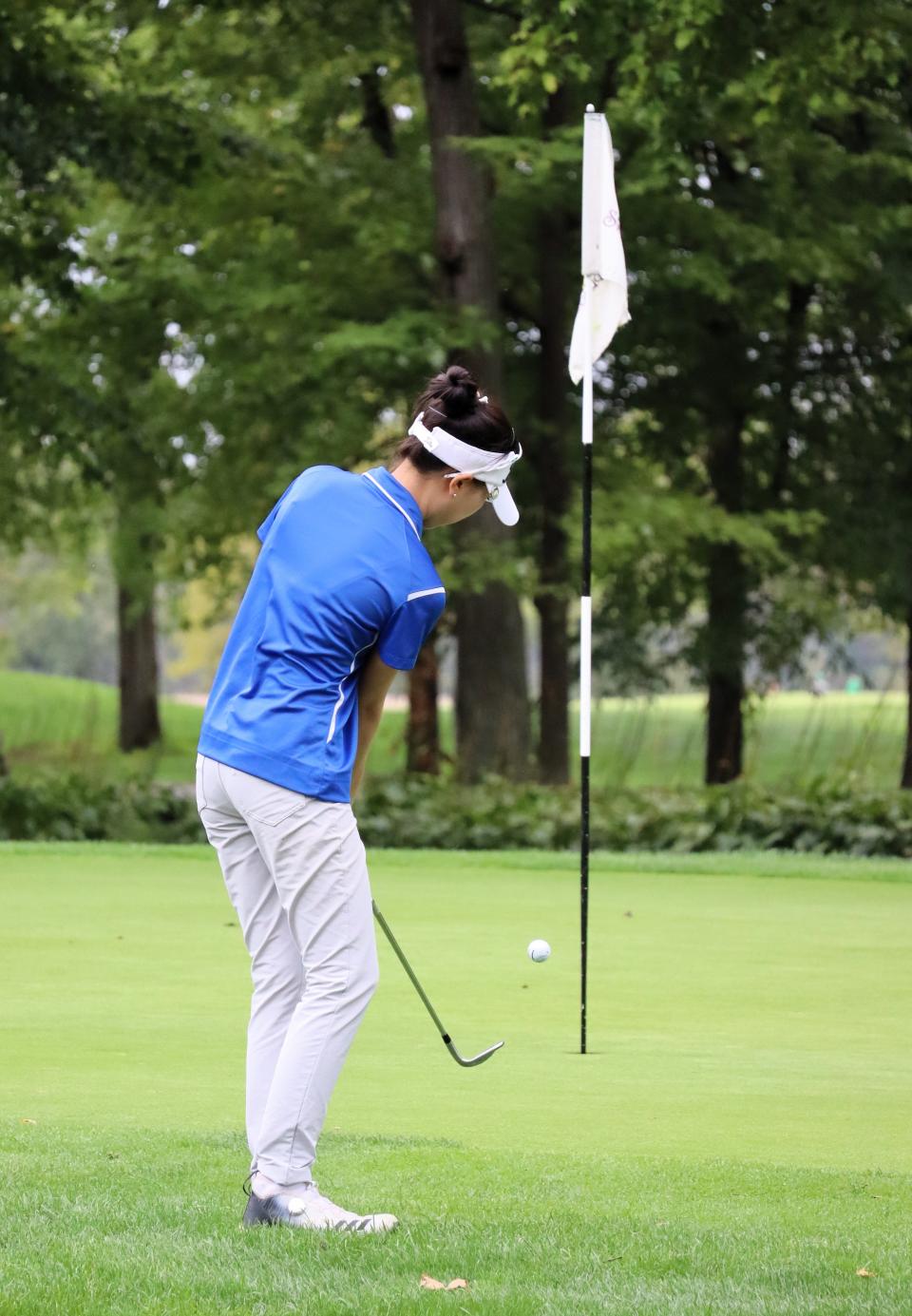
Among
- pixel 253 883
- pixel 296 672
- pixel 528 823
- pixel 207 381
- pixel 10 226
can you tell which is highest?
pixel 10 226

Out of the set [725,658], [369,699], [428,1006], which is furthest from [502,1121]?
[725,658]

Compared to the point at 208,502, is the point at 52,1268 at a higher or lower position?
lower

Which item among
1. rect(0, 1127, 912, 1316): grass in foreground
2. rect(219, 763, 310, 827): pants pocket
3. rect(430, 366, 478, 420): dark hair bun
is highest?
rect(430, 366, 478, 420): dark hair bun

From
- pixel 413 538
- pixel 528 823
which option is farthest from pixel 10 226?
pixel 413 538

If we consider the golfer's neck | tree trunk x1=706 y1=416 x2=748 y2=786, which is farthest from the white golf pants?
tree trunk x1=706 y1=416 x2=748 y2=786

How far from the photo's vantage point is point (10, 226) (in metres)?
18.7

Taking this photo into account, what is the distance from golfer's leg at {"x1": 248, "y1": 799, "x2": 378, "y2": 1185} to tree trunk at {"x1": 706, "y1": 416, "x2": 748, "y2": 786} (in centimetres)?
1830

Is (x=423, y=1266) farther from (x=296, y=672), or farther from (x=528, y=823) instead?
Answer: (x=528, y=823)

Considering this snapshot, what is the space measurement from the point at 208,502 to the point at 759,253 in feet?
20.9

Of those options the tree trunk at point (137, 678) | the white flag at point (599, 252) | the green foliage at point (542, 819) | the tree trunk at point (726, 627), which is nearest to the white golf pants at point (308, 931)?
the white flag at point (599, 252)

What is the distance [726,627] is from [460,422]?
18761mm

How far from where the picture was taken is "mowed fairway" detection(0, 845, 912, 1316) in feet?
12.1

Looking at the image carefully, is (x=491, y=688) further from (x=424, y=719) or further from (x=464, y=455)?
(x=464, y=455)

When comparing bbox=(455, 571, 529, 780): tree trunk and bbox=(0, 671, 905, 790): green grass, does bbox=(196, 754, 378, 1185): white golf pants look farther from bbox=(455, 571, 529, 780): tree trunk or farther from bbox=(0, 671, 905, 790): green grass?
bbox=(0, 671, 905, 790): green grass
